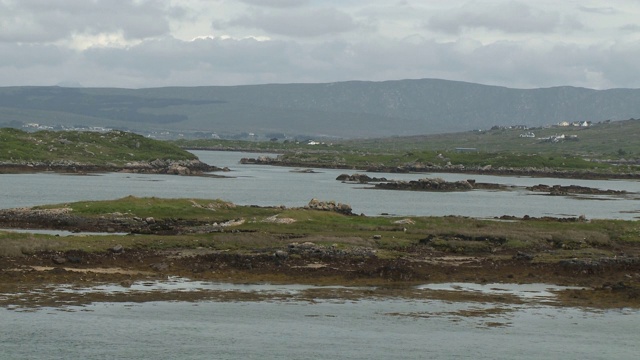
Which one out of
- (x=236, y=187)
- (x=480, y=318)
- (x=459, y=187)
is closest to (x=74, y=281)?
(x=480, y=318)

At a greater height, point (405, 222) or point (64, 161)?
point (64, 161)

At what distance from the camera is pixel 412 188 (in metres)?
148

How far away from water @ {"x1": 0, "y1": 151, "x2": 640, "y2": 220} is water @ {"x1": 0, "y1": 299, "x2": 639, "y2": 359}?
53817mm

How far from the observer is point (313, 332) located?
1678 inches

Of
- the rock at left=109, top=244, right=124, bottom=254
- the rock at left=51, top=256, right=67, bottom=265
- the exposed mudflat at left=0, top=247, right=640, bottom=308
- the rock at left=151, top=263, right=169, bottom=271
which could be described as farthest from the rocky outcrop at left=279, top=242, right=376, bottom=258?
the rock at left=51, top=256, right=67, bottom=265

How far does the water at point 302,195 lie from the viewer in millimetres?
110750

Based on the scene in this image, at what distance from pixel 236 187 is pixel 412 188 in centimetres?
2571

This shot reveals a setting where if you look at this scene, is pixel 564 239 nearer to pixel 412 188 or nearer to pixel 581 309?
pixel 581 309

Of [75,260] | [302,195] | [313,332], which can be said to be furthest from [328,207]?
[302,195]

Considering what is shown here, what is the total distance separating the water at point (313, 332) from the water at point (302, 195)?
177 ft

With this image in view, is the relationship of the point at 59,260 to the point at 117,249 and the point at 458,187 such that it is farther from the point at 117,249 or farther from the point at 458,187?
the point at 458,187

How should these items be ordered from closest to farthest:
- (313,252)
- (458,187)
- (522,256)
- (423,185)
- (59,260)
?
(59,260) → (313,252) → (522,256) → (423,185) → (458,187)

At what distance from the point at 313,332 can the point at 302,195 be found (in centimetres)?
9013

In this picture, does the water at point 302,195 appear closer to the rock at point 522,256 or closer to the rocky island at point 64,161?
the rocky island at point 64,161
